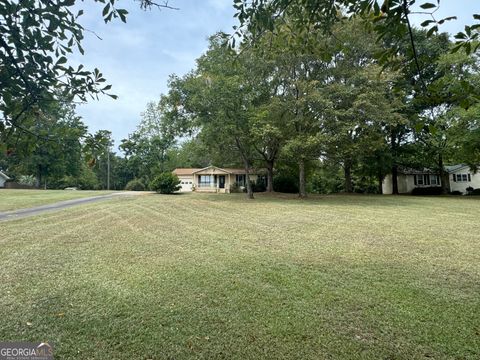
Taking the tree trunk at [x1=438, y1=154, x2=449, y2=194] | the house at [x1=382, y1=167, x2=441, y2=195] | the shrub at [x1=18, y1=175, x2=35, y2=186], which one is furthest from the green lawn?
the house at [x1=382, y1=167, x2=441, y2=195]

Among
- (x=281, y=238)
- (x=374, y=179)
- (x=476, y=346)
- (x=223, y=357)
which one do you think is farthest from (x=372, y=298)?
(x=374, y=179)

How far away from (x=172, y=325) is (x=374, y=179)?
116 ft

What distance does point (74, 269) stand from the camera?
477 cm

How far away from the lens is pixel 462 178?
31312 mm

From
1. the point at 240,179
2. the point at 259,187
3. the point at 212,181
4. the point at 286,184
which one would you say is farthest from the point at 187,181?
the point at 286,184

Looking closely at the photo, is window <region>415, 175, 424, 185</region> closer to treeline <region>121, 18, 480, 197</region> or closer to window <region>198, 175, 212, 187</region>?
treeline <region>121, 18, 480, 197</region>

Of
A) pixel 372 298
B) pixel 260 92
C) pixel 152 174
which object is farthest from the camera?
pixel 152 174

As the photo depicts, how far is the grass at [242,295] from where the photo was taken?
8.71 ft

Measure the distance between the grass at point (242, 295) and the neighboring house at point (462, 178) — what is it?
29.5 metres

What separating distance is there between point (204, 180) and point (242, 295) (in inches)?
1195

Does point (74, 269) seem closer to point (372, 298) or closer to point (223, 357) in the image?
point (223, 357)

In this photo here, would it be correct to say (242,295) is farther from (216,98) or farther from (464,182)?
(464,182)

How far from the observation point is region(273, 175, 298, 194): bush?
95.3 feet

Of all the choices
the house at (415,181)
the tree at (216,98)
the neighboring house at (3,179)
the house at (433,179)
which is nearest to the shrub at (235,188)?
the tree at (216,98)
